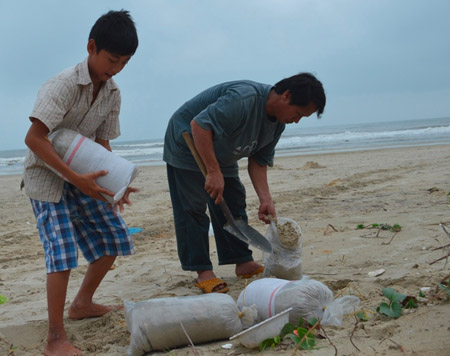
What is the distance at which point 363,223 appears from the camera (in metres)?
4.64

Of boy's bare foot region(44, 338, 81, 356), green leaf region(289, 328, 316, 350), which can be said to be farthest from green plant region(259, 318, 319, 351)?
boy's bare foot region(44, 338, 81, 356)

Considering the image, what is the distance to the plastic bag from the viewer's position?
3.12 meters

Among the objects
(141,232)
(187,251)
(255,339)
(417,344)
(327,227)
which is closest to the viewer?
(417,344)

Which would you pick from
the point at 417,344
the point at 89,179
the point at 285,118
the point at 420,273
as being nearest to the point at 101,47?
the point at 89,179

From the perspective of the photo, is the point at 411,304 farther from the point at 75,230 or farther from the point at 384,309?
the point at 75,230

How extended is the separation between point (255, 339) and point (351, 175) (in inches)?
288

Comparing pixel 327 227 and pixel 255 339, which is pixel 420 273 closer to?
pixel 255 339

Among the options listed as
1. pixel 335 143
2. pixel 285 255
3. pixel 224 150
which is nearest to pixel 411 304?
pixel 285 255

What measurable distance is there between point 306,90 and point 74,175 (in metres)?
1.31

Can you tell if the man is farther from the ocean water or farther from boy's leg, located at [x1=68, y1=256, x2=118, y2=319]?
the ocean water

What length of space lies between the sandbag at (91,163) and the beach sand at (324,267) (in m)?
0.78

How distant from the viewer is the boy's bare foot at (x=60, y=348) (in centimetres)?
233

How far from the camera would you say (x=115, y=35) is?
7.69ft

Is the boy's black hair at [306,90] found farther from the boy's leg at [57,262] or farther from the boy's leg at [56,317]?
the boy's leg at [56,317]
